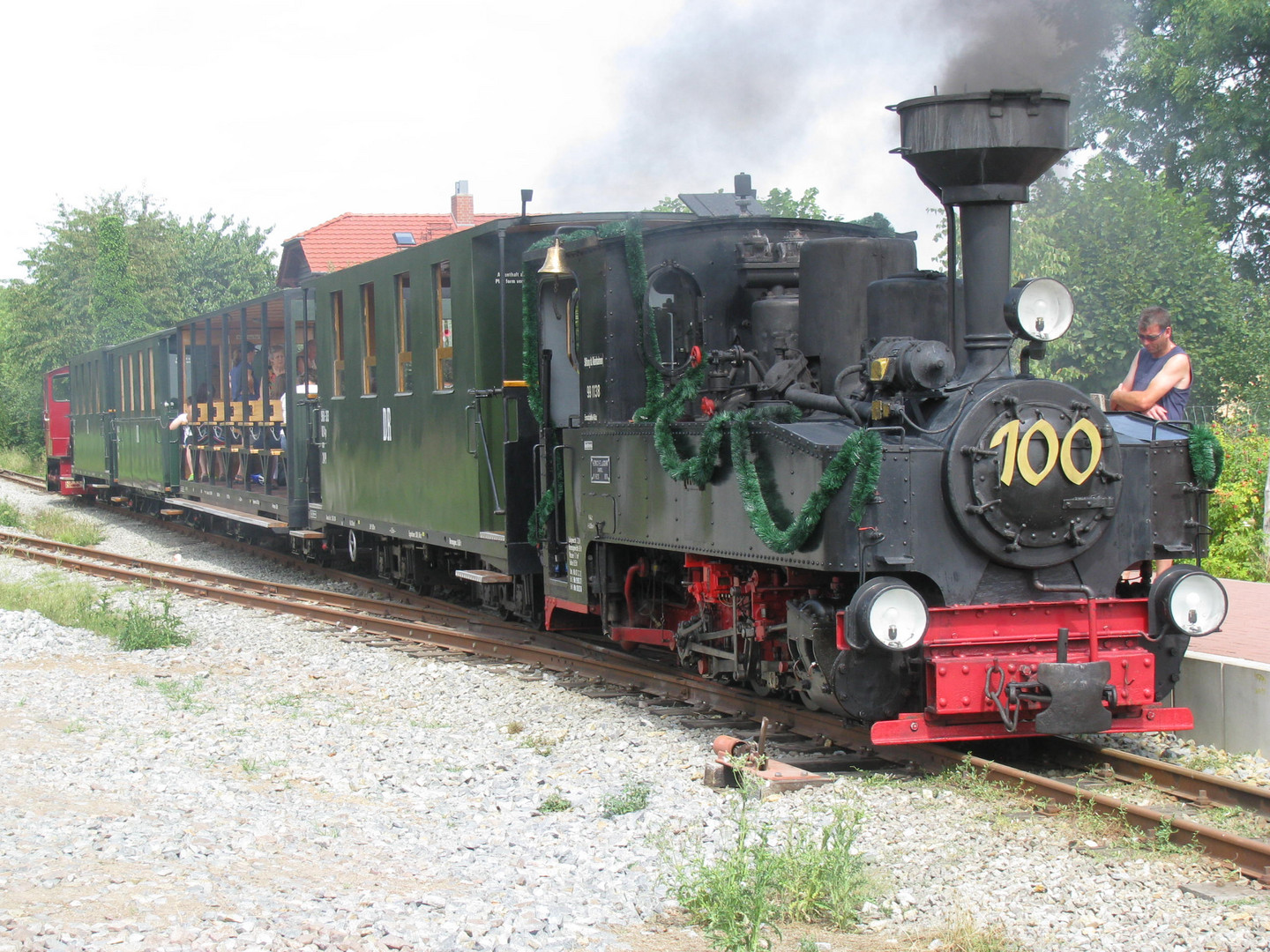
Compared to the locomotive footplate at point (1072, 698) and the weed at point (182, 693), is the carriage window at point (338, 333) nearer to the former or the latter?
the weed at point (182, 693)

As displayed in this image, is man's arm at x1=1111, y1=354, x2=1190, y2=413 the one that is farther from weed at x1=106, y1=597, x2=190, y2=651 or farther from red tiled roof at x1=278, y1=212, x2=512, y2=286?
red tiled roof at x1=278, y1=212, x2=512, y2=286

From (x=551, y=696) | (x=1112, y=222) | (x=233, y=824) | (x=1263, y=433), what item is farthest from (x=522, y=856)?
(x=1112, y=222)

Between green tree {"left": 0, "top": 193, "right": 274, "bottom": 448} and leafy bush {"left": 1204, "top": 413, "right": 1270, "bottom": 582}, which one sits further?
green tree {"left": 0, "top": 193, "right": 274, "bottom": 448}

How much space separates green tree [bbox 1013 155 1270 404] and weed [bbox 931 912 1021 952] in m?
15.9

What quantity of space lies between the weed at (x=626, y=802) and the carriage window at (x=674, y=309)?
2.57 m

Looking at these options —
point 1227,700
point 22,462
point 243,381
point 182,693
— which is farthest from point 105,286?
point 1227,700

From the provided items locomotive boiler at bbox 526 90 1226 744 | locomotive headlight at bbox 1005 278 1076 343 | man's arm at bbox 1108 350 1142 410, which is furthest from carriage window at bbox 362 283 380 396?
locomotive headlight at bbox 1005 278 1076 343

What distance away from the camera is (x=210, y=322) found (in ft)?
60.1

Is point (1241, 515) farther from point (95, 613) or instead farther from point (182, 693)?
point (95, 613)

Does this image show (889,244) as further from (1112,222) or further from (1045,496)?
(1112,222)

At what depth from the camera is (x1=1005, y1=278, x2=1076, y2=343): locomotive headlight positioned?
6062mm

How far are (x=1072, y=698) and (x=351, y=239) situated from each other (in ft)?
128

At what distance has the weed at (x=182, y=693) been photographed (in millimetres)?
8047

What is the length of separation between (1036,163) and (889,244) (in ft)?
3.53
